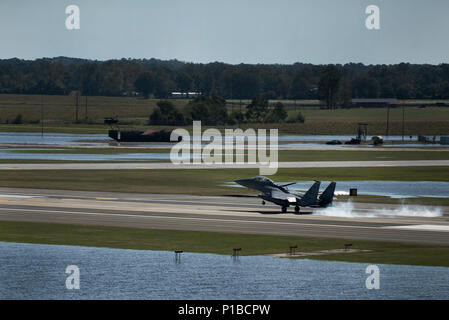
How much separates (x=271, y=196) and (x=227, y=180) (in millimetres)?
36963

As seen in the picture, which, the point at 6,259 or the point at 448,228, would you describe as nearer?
the point at 6,259

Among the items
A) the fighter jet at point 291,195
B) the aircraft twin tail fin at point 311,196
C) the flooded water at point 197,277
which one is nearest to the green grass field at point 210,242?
the flooded water at point 197,277

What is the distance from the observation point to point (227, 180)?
11381cm

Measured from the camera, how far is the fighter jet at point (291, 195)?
246ft

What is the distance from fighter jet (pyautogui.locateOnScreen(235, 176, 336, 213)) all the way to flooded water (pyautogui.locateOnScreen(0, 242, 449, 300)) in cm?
1843

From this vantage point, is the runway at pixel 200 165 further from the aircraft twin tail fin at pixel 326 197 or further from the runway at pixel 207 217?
the aircraft twin tail fin at pixel 326 197

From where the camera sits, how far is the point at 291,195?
254 feet

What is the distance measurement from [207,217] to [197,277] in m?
23.3

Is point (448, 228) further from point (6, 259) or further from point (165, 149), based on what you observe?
point (165, 149)

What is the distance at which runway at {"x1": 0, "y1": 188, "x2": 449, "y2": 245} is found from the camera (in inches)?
2640

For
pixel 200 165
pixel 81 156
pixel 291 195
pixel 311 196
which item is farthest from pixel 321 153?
pixel 311 196

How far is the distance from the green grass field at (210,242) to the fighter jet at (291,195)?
36.1 feet
